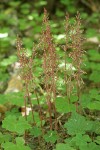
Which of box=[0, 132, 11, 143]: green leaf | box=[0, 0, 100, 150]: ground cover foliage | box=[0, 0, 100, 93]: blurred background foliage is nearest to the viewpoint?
box=[0, 0, 100, 150]: ground cover foliage

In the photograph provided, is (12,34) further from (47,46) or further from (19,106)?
(47,46)

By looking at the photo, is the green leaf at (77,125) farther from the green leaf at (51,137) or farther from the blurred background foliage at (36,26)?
the blurred background foliage at (36,26)

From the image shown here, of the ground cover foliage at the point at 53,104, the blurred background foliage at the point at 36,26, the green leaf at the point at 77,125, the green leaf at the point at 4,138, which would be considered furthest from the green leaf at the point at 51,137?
the blurred background foliage at the point at 36,26

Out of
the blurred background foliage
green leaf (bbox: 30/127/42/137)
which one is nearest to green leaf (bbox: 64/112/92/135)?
green leaf (bbox: 30/127/42/137)

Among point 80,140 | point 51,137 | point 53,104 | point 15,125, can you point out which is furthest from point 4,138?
point 80,140

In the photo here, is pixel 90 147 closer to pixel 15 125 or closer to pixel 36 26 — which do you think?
pixel 15 125

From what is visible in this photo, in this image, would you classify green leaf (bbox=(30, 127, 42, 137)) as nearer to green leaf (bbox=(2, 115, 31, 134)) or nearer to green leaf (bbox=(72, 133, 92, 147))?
green leaf (bbox=(2, 115, 31, 134))
